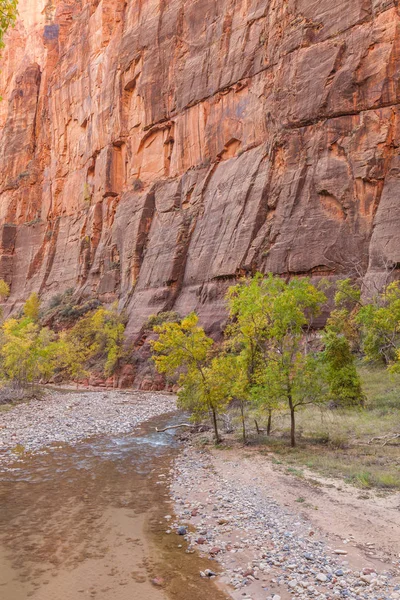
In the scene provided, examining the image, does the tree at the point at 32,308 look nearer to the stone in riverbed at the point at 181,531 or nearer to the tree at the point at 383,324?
the tree at the point at 383,324

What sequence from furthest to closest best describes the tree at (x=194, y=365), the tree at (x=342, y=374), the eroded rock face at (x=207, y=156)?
the eroded rock face at (x=207, y=156) → the tree at (x=342, y=374) → the tree at (x=194, y=365)

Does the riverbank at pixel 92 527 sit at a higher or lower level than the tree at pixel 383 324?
lower

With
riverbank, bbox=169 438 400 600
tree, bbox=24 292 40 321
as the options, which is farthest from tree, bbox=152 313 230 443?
tree, bbox=24 292 40 321

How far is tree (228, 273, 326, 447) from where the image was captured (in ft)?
53.5

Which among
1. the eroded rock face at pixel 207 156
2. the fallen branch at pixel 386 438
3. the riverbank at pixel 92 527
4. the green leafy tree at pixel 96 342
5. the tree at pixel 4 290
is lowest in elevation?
the riverbank at pixel 92 527

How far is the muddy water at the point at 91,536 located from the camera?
7.72 m

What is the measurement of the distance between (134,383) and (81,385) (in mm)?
6515

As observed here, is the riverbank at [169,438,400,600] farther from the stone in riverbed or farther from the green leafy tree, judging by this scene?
the green leafy tree

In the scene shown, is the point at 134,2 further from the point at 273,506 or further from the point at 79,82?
the point at 273,506

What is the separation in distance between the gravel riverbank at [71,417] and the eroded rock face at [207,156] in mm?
9776

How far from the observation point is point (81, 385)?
147ft

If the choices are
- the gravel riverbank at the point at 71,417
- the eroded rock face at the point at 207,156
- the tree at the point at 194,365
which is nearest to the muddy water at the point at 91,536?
the tree at the point at 194,365

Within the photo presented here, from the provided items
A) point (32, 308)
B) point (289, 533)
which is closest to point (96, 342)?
point (32, 308)

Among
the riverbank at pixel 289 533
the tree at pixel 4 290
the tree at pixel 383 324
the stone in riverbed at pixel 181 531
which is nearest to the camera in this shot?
the riverbank at pixel 289 533
